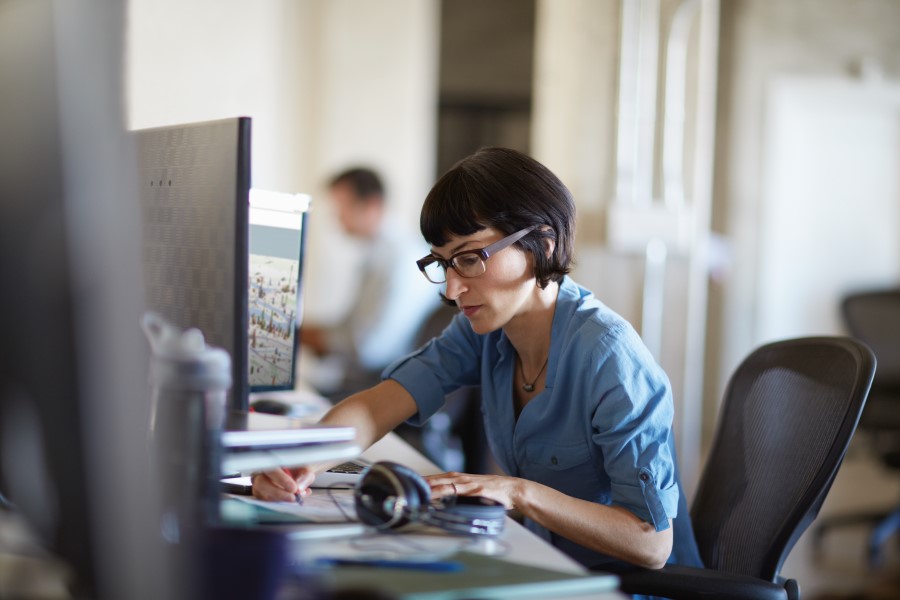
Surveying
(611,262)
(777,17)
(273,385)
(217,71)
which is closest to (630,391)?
(273,385)

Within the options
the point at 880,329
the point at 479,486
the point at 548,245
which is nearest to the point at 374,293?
the point at 880,329

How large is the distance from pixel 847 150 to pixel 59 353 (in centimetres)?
568

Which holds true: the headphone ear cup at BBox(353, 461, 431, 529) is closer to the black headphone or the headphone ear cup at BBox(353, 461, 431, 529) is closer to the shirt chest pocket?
the black headphone

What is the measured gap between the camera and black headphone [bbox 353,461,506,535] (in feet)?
3.41

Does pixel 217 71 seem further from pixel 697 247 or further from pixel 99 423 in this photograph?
pixel 99 423

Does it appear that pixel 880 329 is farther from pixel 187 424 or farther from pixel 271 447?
pixel 187 424

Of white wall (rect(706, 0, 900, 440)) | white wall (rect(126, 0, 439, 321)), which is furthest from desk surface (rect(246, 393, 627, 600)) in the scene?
white wall (rect(126, 0, 439, 321))

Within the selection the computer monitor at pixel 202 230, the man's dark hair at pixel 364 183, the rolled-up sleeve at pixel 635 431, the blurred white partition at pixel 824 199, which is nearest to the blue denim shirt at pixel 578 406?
the rolled-up sleeve at pixel 635 431

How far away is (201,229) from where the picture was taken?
3.34 feet

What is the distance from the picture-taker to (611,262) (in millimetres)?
3693

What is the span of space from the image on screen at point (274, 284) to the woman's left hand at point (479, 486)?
0.38 m

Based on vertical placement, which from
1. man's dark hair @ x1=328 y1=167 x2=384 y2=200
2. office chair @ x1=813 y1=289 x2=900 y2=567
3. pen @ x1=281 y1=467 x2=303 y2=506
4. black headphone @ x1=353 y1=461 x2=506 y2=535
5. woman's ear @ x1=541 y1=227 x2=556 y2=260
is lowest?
office chair @ x1=813 y1=289 x2=900 y2=567

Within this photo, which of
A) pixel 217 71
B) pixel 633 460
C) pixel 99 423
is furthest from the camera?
pixel 217 71

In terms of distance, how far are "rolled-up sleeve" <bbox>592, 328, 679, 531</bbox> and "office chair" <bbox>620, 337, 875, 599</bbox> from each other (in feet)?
0.30
